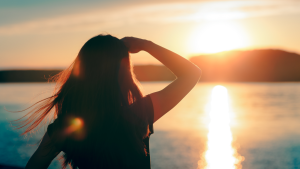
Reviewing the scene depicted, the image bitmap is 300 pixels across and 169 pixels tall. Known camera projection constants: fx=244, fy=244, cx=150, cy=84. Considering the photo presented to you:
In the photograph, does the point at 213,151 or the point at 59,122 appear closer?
the point at 59,122

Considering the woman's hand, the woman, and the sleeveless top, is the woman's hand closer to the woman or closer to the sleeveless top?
the woman

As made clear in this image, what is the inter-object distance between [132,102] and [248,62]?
162 m

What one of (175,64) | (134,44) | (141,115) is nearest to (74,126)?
(141,115)

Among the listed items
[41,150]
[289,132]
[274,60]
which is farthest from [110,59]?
[274,60]

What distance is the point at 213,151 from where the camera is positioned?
16859 millimetres

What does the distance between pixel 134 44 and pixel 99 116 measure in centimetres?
63

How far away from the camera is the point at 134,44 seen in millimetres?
1752

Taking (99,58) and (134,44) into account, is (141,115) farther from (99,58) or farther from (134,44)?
(134,44)

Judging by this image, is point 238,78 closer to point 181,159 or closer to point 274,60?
point 274,60

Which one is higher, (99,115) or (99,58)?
(99,58)

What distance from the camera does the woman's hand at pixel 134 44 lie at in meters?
1.75

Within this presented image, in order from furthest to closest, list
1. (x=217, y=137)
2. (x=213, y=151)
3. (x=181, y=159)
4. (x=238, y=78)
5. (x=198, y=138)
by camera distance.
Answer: (x=238, y=78)
(x=217, y=137)
(x=198, y=138)
(x=213, y=151)
(x=181, y=159)

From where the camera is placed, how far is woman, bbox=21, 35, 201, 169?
53.4 inches

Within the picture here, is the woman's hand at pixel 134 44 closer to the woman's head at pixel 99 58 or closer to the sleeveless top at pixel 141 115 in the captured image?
the woman's head at pixel 99 58
